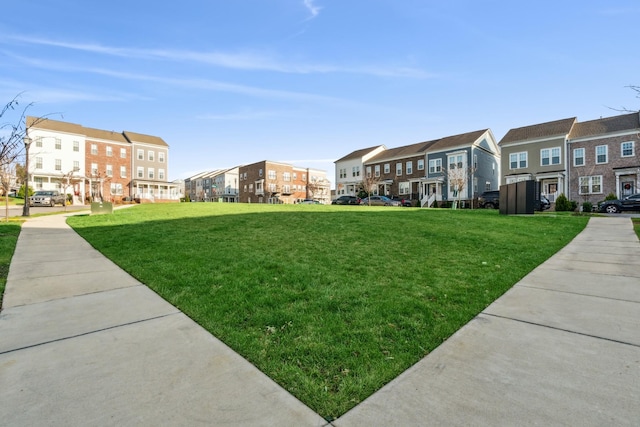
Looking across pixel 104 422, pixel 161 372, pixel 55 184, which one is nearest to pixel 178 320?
pixel 161 372

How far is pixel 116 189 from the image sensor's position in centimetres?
5084

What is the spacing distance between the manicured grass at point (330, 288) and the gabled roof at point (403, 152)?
38.3 meters

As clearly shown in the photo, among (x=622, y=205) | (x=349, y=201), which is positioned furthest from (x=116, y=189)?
(x=622, y=205)

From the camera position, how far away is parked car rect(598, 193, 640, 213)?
73.7 ft

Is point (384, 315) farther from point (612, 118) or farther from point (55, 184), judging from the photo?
point (55, 184)

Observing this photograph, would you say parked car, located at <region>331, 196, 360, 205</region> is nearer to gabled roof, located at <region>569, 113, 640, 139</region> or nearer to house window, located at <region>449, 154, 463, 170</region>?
house window, located at <region>449, 154, 463, 170</region>

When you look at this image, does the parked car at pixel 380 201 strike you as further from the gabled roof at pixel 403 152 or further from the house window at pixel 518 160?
the house window at pixel 518 160

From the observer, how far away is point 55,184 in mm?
45688

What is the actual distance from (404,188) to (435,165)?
5598 millimetres

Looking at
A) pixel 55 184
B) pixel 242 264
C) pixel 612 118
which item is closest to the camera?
pixel 242 264

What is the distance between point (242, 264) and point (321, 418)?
13.1 feet

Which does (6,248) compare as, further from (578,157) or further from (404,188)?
(404,188)

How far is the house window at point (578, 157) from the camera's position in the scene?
106ft

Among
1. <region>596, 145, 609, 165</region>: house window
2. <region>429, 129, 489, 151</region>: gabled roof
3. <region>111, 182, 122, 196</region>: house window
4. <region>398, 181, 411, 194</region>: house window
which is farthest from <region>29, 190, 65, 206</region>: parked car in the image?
<region>596, 145, 609, 165</region>: house window
